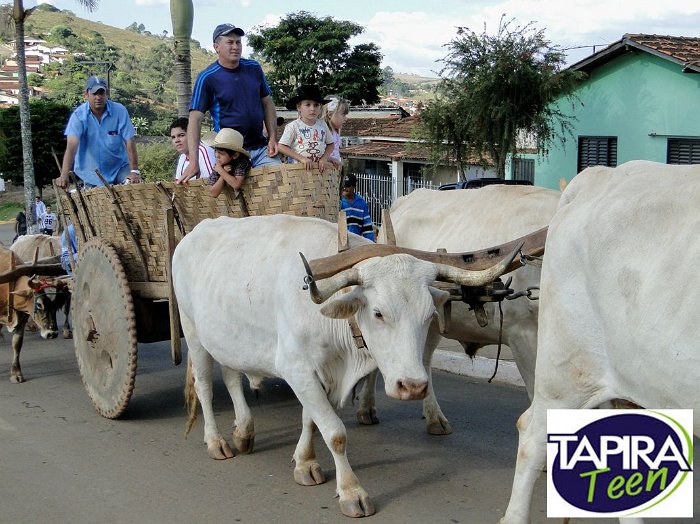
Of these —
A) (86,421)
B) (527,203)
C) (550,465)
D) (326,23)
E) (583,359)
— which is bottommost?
(86,421)

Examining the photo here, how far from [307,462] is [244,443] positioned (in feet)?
2.47

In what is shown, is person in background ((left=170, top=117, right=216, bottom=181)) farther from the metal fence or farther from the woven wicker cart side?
the metal fence

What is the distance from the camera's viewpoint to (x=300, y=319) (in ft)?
16.2

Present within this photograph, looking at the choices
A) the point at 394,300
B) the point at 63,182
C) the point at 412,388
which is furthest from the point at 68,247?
the point at 412,388

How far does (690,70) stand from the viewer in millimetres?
17703

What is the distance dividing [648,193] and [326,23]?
1591 inches

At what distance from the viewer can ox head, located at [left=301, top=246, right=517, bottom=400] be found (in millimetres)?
4289

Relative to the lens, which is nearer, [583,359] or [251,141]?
[583,359]

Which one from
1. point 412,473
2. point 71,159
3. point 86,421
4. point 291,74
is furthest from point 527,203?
point 291,74

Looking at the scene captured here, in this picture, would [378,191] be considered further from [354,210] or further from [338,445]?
[338,445]

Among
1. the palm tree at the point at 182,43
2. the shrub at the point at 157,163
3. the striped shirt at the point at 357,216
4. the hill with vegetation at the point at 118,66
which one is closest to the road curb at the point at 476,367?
the striped shirt at the point at 357,216

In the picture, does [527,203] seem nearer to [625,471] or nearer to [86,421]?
[625,471]

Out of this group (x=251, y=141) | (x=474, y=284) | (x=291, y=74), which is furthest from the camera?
(x=291, y=74)

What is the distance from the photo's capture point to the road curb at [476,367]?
7.58 m
